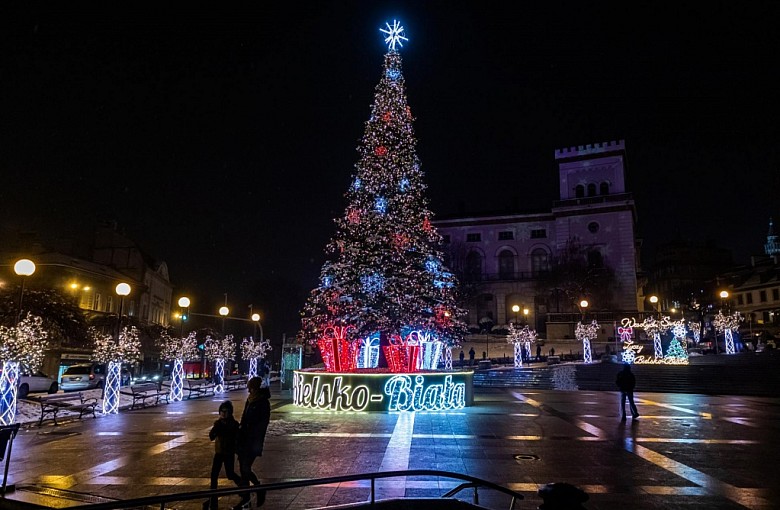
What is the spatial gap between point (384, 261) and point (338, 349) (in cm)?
384

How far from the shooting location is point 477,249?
66625mm

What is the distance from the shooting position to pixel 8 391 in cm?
1524

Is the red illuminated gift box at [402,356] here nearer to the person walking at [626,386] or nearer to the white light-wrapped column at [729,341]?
the person walking at [626,386]

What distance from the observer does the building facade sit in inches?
2308

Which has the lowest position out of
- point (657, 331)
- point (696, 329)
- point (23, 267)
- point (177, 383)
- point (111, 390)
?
point (177, 383)

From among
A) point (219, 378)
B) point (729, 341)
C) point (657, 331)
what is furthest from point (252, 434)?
point (729, 341)

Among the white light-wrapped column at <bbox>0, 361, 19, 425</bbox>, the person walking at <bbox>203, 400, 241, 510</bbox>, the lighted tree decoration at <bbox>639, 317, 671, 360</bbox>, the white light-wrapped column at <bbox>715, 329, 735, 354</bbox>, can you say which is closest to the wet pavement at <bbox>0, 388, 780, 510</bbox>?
the person walking at <bbox>203, 400, 241, 510</bbox>

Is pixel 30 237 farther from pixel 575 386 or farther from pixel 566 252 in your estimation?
pixel 566 252

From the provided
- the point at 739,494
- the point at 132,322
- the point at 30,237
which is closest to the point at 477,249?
the point at 132,322

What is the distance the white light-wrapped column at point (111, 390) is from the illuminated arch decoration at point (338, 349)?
7366mm

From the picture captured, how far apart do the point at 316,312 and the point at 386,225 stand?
4.60m

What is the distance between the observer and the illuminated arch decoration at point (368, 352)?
73.0 ft

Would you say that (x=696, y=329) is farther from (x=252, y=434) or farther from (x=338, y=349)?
(x=252, y=434)

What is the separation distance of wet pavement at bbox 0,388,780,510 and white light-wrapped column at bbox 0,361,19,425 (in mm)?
836
